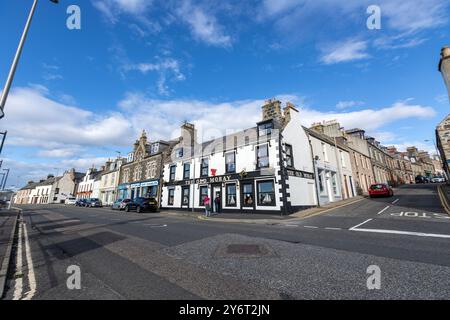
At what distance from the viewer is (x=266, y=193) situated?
1819 centimetres

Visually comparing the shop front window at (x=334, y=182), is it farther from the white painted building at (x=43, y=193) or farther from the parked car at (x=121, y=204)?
the white painted building at (x=43, y=193)

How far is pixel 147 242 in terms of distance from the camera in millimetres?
8117

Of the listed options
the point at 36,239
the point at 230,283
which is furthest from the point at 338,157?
the point at 36,239

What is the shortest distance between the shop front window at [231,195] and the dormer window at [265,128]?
18.5ft

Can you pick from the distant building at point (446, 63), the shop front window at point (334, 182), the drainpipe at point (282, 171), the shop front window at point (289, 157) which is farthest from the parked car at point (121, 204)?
the distant building at point (446, 63)

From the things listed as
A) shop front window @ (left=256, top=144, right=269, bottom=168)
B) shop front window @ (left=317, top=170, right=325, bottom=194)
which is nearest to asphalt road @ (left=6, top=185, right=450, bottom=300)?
shop front window @ (left=256, top=144, right=269, bottom=168)

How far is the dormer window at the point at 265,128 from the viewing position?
1921 cm

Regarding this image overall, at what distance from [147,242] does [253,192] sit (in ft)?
39.8

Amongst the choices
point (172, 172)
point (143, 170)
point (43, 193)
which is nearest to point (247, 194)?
point (172, 172)

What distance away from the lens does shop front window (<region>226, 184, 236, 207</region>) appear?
67.0 feet

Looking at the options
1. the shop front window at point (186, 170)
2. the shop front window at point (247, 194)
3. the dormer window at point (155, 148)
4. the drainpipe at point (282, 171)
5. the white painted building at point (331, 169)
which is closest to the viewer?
the drainpipe at point (282, 171)

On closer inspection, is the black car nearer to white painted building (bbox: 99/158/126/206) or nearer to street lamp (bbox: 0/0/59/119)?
white painted building (bbox: 99/158/126/206)
